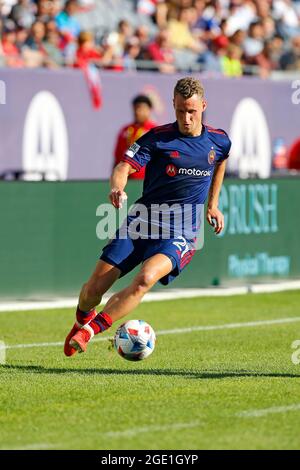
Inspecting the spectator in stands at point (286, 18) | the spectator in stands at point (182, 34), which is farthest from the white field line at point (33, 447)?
the spectator in stands at point (286, 18)

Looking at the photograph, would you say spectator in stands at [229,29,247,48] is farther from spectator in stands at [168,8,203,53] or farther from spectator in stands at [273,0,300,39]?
spectator in stands at [273,0,300,39]

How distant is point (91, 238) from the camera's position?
16594 millimetres

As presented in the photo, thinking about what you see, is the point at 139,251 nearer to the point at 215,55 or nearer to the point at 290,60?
the point at 215,55

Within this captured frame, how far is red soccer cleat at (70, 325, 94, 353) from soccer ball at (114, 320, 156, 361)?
0.82 ft

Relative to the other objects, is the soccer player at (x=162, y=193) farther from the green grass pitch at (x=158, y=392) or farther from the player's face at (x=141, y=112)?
the player's face at (x=141, y=112)

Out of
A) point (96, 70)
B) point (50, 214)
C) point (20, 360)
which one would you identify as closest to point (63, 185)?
point (50, 214)

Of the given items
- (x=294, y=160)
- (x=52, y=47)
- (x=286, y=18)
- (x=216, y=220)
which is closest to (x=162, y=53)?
(x=52, y=47)

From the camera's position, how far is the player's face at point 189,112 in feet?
32.5

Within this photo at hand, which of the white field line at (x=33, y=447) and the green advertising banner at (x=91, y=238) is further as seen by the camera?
the green advertising banner at (x=91, y=238)

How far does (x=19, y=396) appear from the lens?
9.03 meters

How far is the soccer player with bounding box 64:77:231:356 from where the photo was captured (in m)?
9.91

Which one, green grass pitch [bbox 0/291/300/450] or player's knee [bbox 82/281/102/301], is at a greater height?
player's knee [bbox 82/281/102/301]

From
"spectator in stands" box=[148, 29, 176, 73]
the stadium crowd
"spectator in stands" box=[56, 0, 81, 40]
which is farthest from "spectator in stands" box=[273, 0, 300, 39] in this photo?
"spectator in stands" box=[56, 0, 81, 40]

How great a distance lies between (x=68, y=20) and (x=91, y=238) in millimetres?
5637
